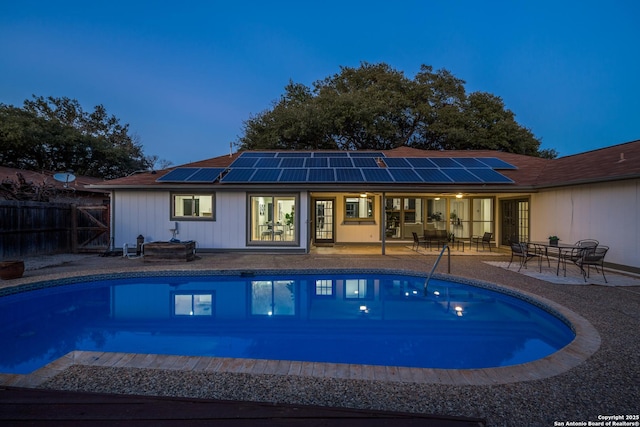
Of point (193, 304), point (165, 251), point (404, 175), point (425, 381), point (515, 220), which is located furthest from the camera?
point (515, 220)

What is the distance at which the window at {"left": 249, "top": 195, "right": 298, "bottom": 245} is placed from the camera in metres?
11.6

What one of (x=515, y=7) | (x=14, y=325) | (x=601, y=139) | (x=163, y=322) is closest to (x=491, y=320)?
(x=163, y=322)

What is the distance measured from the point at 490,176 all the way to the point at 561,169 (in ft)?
7.01

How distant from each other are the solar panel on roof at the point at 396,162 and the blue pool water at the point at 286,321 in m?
5.41

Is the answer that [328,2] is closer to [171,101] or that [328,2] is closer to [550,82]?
[171,101]

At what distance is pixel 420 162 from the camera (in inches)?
517

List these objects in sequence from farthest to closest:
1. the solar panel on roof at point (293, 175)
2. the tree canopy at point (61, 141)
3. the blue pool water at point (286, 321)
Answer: the tree canopy at point (61, 141)
the solar panel on roof at point (293, 175)
the blue pool water at point (286, 321)

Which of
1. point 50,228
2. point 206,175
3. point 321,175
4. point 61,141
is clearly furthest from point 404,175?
point 61,141

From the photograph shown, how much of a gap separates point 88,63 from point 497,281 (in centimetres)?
3051

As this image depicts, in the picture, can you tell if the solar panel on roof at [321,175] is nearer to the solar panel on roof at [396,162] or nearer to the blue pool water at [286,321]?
the solar panel on roof at [396,162]

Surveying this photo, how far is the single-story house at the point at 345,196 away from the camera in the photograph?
31.8 feet

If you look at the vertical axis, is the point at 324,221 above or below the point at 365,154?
below

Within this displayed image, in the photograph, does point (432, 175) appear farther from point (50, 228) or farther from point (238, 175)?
point (50, 228)

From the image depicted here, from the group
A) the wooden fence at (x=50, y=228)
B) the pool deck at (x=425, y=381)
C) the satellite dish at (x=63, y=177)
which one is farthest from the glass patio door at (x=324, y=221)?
the pool deck at (x=425, y=381)
